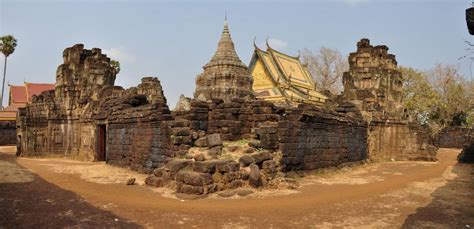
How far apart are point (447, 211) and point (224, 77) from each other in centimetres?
1696

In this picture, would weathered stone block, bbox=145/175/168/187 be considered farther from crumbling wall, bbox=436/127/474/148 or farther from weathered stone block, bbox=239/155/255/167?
crumbling wall, bbox=436/127/474/148

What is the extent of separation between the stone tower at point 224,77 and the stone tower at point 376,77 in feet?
21.0

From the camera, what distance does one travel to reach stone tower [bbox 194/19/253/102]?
22797 millimetres

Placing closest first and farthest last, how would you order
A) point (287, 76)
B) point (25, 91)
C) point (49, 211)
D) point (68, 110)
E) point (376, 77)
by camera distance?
1. point (49, 211)
2. point (68, 110)
3. point (376, 77)
4. point (287, 76)
5. point (25, 91)

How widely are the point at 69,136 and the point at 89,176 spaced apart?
1092 centimetres

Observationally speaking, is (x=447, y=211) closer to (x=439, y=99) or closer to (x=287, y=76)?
(x=287, y=76)

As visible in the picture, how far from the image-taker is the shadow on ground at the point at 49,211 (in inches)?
234

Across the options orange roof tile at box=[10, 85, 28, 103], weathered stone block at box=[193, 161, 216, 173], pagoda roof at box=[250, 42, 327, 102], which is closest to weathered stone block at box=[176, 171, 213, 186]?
weathered stone block at box=[193, 161, 216, 173]

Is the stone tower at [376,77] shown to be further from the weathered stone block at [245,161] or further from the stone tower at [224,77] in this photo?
the weathered stone block at [245,161]

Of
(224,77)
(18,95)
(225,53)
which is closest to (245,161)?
(224,77)

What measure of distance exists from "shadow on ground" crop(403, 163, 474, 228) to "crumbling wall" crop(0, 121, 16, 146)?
34.7 meters

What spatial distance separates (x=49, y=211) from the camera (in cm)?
677

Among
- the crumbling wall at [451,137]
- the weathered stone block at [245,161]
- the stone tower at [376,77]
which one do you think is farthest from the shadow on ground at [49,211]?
the crumbling wall at [451,137]

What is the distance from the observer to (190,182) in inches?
343
